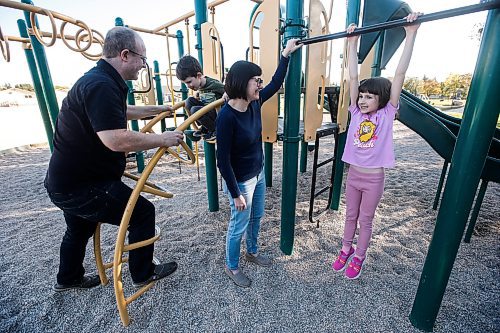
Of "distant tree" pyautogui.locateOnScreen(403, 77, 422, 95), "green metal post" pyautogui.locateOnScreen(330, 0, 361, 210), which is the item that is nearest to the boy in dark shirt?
"green metal post" pyautogui.locateOnScreen(330, 0, 361, 210)

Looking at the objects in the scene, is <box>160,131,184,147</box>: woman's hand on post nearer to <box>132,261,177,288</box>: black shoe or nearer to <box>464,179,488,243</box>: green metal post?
<box>132,261,177,288</box>: black shoe

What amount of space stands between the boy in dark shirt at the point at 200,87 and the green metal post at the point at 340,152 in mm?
1461

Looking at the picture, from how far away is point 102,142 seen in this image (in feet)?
4.67

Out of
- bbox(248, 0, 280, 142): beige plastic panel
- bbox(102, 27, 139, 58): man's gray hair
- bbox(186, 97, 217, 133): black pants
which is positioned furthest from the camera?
bbox(186, 97, 217, 133): black pants

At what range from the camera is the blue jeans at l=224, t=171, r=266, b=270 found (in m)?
1.84

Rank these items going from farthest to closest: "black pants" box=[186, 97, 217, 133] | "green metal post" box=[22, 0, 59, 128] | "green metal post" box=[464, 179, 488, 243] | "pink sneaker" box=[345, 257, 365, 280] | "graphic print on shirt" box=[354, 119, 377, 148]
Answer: "green metal post" box=[22, 0, 59, 128]
"green metal post" box=[464, 179, 488, 243]
"black pants" box=[186, 97, 217, 133]
"pink sneaker" box=[345, 257, 365, 280]
"graphic print on shirt" box=[354, 119, 377, 148]

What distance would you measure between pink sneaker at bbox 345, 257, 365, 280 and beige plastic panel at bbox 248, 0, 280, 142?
49.3 inches

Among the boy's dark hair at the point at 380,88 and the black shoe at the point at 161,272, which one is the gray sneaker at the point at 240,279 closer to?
the black shoe at the point at 161,272

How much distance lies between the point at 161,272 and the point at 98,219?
76cm

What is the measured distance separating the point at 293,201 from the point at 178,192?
2451 mm

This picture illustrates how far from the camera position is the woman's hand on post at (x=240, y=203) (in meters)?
1.73

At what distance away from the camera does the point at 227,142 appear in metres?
1.58

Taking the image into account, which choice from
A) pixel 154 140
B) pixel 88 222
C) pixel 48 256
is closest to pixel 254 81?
pixel 154 140

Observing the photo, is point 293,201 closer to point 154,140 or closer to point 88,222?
point 154,140
